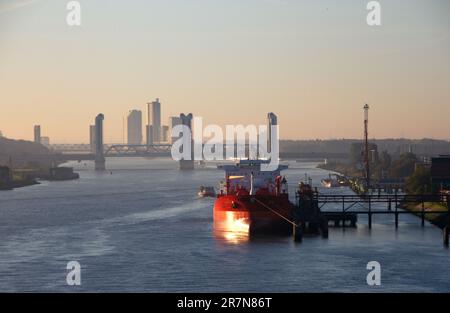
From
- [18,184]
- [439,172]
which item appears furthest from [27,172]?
[439,172]

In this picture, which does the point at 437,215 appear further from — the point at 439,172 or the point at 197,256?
the point at 197,256

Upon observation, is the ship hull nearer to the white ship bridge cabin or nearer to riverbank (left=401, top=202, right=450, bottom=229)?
the white ship bridge cabin

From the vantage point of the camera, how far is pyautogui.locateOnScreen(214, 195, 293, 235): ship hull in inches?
1861

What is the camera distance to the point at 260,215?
1873 inches

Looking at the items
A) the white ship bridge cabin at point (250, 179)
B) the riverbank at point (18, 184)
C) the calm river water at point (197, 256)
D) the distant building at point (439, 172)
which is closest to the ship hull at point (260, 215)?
the calm river water at point (197, 256)

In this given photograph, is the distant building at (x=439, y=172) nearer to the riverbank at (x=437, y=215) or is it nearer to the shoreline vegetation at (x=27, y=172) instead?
the riverbank at (x=437, y=215)

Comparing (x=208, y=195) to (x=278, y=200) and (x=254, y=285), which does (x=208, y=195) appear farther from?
(x=254, y=285)

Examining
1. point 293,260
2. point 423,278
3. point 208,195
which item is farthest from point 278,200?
point 208,195

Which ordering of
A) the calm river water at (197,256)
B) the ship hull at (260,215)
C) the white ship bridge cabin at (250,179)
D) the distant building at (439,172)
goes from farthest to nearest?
the distant building at (439,172)
the white ship bridge cabin at (250,179)
the ship hull at (260,215)
the calm river water at (197,256)

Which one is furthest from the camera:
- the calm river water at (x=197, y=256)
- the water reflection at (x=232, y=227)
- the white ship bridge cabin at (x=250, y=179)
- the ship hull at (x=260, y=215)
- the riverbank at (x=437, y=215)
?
the white ship bridge cabin at (x=250, y=179)

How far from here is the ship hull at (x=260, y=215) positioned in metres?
47.3

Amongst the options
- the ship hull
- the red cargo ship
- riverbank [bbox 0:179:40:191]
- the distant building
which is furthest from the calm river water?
riverbank [bbox 0:179:40:191]

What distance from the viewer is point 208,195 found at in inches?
3199

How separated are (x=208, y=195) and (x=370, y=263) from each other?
45883 mm
